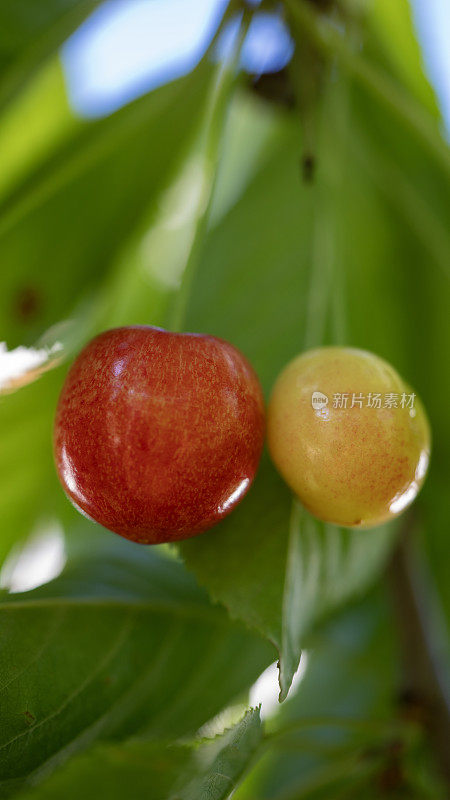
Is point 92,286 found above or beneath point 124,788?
above

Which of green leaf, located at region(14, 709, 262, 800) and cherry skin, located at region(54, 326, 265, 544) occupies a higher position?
cherry skin, located at region(54, 326, 265, 544)

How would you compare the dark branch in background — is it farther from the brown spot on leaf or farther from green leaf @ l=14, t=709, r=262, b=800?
the brown spot on leaf

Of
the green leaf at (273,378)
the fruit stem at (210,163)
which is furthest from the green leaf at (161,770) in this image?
the fruit stem at (210,163)

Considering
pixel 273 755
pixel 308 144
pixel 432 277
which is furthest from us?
pixel 273 755

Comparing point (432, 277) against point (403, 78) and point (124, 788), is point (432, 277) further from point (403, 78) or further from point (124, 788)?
point (124, 788)

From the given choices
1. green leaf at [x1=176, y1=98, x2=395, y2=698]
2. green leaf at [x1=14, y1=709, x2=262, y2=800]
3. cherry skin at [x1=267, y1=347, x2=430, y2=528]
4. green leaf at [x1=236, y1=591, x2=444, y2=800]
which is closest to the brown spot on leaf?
green leaf at [x1=176, y1=98, x2=395, y2=698]

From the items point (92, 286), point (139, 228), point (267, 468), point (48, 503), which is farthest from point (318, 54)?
point (48, 503)
